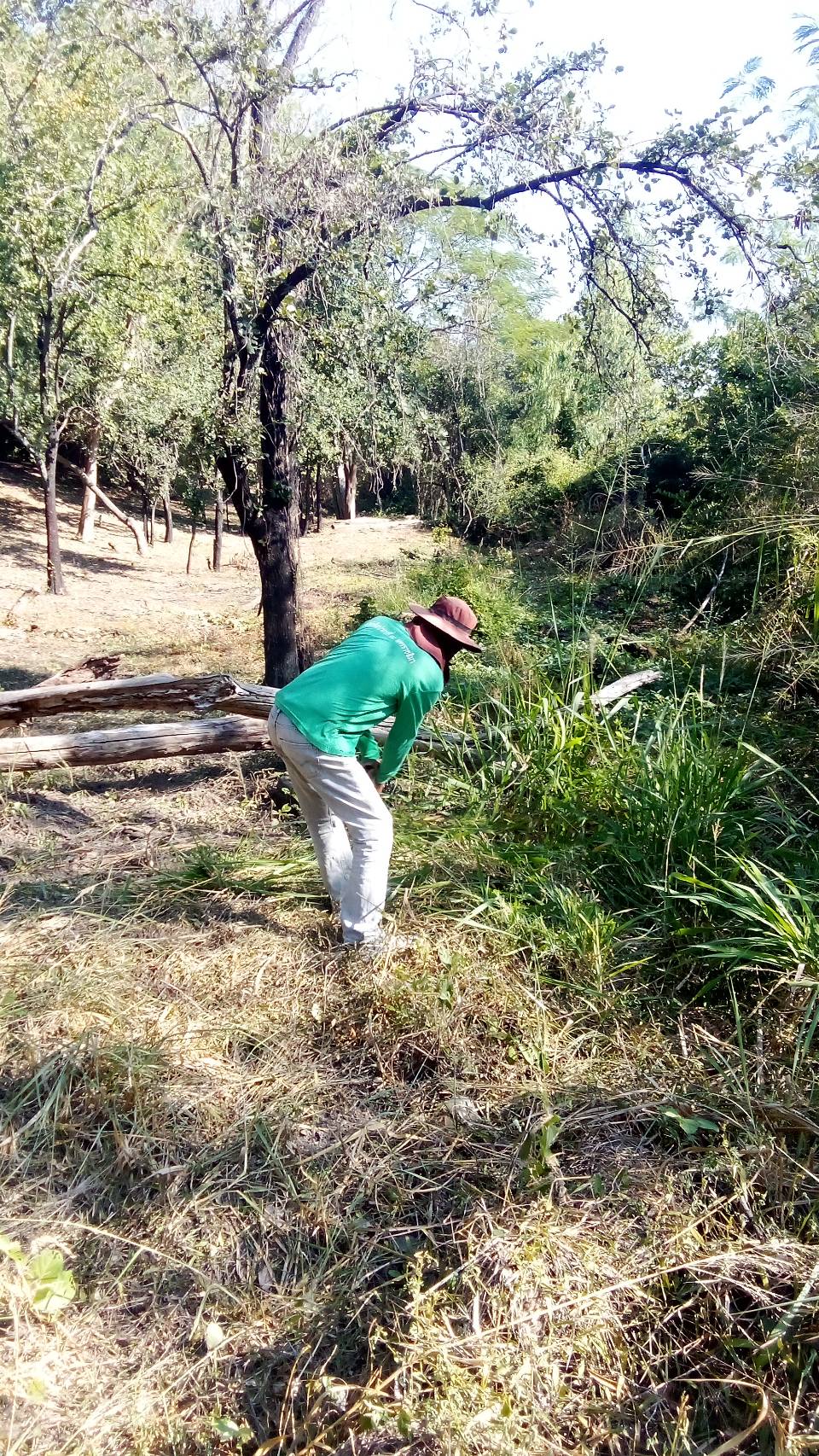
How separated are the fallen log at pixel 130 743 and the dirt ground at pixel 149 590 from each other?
3229mm

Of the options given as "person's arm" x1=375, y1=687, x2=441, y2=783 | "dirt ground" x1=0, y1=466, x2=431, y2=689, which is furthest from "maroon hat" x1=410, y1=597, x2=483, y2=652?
"dirt ground" x1=0, y1=466, x2=431, y2=689

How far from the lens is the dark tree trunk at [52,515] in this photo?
46.5ft

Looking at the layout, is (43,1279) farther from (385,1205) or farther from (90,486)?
(90,486)

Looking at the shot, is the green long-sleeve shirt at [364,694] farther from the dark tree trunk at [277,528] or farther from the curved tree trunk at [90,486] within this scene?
the curved tree trunk at [90,486]

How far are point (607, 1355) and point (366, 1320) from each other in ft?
1.99

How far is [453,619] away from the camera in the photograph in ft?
11.7

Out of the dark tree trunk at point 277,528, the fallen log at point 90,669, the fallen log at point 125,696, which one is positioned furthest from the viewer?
the dark tree trunk at point 277,528

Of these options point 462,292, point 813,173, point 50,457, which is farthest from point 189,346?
point 813,173

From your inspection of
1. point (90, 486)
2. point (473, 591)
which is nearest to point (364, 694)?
point (473, 591)

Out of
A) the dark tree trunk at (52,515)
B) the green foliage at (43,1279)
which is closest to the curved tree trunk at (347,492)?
the dark tree trunk at (52,515)

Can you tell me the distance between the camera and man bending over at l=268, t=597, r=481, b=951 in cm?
336

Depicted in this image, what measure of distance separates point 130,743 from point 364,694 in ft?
8.42

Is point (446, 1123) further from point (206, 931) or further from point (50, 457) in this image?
point (50, 457)

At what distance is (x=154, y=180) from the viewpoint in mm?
11812
